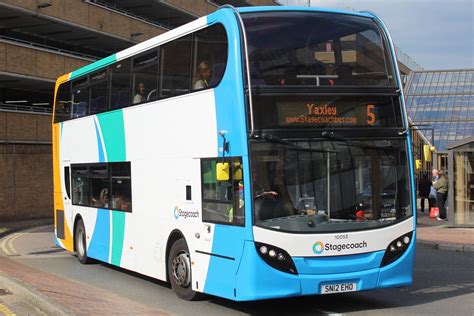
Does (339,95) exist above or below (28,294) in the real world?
above

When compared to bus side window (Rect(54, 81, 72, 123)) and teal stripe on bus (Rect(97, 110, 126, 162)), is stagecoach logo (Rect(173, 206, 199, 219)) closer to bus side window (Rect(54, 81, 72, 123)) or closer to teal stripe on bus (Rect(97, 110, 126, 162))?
teal stripe on bus (Rect(97, 110, 126, 162))

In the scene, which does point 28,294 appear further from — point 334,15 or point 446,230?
point 446,230

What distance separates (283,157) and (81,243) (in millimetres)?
7252

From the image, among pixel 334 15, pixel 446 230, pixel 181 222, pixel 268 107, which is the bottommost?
pixel 446 230

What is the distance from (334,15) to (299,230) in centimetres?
298

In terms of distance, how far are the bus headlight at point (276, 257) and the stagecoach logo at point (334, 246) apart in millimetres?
356

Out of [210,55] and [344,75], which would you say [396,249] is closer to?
[344,75]

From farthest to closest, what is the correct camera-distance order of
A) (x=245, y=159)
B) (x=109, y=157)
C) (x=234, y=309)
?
(x=109, y=157) → (x=234, y=309) → (x=245, y=159)

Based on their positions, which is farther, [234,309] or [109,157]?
[109,157]

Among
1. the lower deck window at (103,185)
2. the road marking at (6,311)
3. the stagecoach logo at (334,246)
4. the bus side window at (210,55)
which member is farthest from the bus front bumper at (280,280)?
the lower deck window at (103,185)

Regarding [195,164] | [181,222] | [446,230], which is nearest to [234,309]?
[181,222]

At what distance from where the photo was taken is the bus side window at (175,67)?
864 centimetres

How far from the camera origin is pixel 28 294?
834 cm

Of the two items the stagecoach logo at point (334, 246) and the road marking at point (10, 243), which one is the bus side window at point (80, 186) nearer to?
the road marking at point (10, 243)
